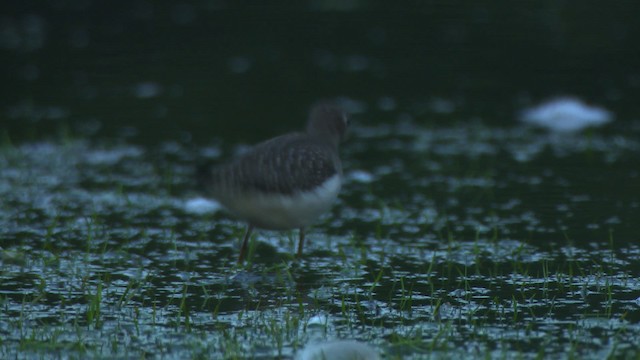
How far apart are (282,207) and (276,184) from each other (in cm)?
12

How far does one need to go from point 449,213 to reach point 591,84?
3586 millimetres

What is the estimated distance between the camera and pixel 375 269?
6051 millimetres

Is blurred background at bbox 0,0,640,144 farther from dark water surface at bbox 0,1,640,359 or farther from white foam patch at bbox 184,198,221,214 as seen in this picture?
white foam patch at bbox 184,198,221,214

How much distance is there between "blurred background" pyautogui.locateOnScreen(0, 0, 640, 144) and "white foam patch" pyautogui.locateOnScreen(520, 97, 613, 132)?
15 centimetres

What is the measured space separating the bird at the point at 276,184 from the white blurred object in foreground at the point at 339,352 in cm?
129

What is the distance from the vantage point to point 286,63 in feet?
36.4

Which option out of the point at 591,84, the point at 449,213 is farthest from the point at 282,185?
the point at 591,84

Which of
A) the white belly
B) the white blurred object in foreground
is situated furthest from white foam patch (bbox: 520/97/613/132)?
the white blurred object in foreground

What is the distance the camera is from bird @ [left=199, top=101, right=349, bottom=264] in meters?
5.77

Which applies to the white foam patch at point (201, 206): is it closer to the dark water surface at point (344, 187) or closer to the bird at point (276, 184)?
the dark water surface at point (344, 187)

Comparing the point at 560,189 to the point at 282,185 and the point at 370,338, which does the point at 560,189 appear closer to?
the point at 282,185

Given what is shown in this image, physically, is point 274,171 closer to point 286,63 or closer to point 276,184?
point 276,184

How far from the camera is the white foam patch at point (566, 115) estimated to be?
9430 millimetres

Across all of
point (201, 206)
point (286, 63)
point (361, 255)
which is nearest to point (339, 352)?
point (361, 255)
